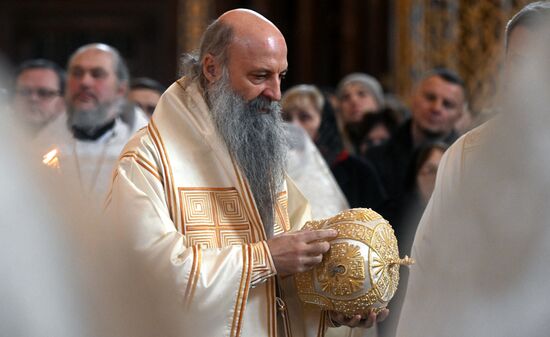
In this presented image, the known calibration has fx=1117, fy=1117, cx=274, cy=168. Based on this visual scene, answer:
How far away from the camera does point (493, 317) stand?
248cm

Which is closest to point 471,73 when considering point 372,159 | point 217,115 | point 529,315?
point 372,159

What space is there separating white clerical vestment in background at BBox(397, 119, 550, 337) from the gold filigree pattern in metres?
0.37

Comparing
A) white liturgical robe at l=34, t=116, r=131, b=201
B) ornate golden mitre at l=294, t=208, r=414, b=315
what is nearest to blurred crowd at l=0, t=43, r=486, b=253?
white liturgical robe at l=34, t=116, r=131, b=201

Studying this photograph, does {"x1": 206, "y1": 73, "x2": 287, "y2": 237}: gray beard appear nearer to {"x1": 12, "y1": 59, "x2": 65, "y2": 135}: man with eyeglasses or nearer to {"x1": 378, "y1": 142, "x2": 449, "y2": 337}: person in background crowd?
{"x1": 378, "y1": 142, "x2": 449, "y2": 337}: person in background crowd

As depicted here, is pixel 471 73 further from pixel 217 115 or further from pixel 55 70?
pixel 217 115

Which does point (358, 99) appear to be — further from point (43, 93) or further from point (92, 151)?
point (92, 151)

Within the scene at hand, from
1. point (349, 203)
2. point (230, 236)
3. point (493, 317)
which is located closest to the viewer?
point (493, 317)

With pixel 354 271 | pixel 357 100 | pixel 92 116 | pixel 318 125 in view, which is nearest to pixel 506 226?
pixel 354 271

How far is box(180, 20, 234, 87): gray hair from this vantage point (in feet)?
11.4

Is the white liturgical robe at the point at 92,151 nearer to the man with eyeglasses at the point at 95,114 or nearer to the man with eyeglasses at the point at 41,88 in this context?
the man with eyeglasses at the point at 95,114

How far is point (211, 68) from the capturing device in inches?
139

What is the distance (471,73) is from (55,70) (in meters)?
3.67

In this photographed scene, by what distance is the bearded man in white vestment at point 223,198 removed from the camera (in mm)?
3178

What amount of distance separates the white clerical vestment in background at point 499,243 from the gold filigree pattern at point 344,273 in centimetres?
37
